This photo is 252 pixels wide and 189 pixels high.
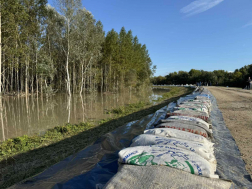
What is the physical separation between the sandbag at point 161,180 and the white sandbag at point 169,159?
0.08 meters

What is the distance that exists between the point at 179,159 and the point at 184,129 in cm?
126

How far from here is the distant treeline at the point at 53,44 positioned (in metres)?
7.85

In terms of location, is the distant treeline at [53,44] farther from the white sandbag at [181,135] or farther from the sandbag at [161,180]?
the sandbag at [161,180]

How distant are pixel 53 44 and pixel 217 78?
5147 centimetres

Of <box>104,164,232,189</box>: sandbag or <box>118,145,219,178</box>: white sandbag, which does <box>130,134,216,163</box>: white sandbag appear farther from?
<box>104,164,232,189</box>: sandbag

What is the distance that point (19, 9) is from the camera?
8.59 metres

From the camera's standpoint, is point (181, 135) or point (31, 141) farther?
point (31, 141)

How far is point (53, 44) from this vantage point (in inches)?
671

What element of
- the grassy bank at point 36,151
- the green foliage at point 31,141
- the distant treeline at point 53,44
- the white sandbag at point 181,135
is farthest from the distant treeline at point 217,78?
the white sandbag at point 181,135

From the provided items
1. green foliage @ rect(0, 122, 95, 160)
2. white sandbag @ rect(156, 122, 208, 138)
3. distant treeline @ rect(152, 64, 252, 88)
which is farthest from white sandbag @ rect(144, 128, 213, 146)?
distant treeline @ rect(152, 64, 252, 88)

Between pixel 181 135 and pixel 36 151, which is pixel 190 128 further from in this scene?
pixel 36 151

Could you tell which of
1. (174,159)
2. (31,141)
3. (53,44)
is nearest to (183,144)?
(174,159)

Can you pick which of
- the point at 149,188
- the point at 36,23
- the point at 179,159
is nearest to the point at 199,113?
the point at 179,159

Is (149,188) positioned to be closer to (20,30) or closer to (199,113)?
(199,113)
